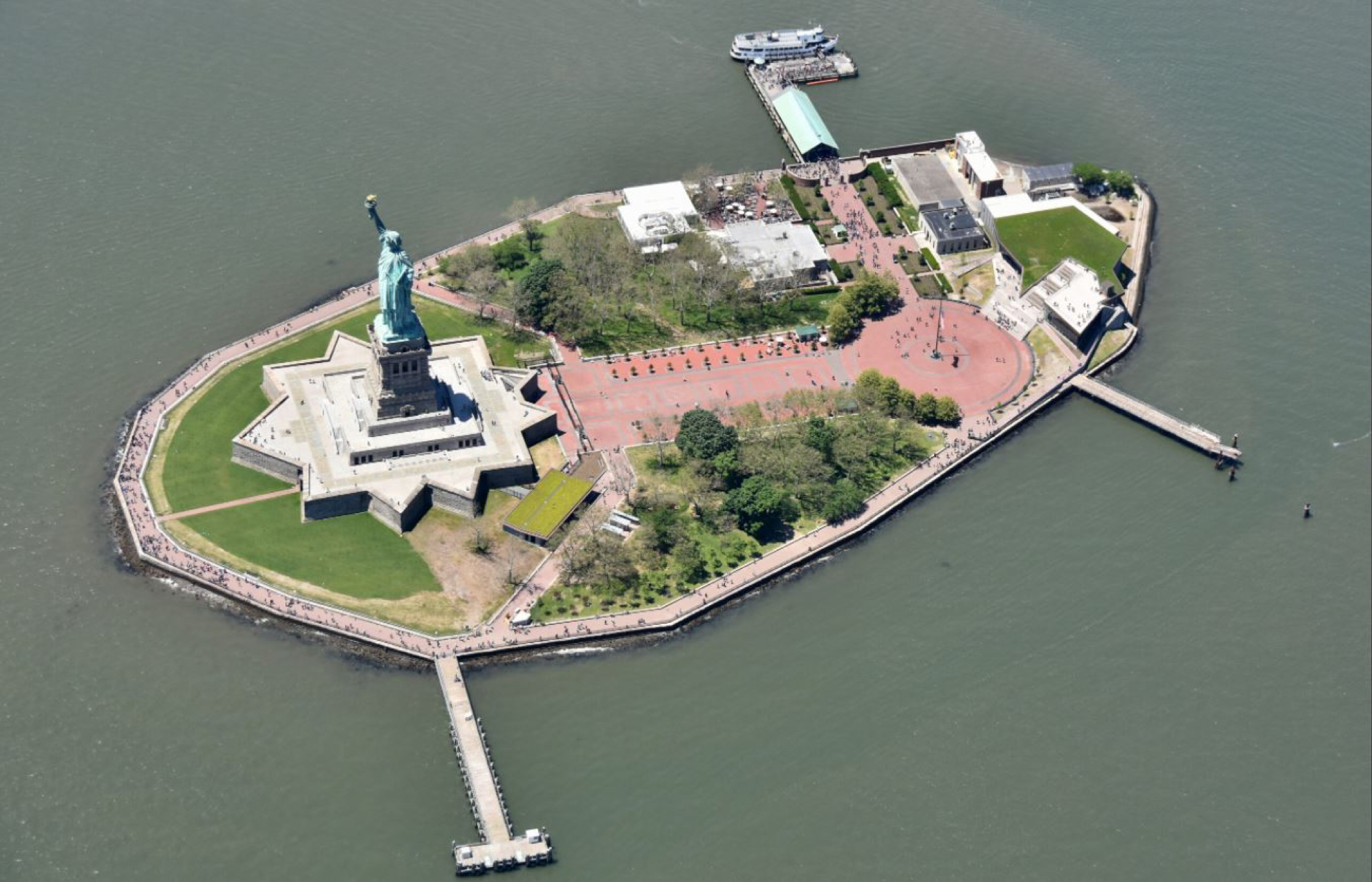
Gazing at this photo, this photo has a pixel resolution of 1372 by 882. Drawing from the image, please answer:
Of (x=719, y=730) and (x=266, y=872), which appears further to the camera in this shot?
(x=719, y=730)

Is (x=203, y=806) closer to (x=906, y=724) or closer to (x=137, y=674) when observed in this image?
(x=137, y=674)

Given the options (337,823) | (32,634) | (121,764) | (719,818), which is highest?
(32,634)

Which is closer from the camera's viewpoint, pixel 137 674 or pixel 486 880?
pixel 486 880

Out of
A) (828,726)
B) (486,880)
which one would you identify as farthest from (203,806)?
(828,726)

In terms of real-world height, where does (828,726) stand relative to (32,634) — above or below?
below

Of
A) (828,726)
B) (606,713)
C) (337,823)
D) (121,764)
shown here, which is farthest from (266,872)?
(828,726)

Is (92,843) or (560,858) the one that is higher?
(92,843)

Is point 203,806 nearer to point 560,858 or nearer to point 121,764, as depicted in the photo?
point 121,764
